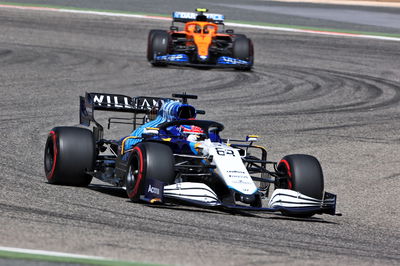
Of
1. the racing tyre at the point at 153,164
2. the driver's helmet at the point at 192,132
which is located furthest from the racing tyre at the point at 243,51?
the racing tyre at the point at 153,164

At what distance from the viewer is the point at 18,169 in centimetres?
1298

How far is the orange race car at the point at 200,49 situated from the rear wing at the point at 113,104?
11.8m

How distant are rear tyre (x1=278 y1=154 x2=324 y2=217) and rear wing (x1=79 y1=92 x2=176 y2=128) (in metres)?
2.79

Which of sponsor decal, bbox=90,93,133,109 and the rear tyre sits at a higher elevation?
sponsor decal, bbox=90,93,133,109

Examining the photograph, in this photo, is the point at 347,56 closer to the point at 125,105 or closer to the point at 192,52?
the point at 192,52

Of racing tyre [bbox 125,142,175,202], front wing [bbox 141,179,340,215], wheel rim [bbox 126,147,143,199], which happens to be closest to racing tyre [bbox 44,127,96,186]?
wheel rim [bbox 126,147,143,199]

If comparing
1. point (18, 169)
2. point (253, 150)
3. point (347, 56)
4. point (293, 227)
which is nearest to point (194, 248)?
point (293, 227)

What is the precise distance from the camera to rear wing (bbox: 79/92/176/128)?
13344 mm

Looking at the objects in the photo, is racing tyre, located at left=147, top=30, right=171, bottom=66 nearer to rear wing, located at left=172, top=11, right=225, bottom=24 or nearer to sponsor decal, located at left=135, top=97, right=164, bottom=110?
rear wing, located at left=172, top=11, right=225, bottom=24

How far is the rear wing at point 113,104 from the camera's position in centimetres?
1334

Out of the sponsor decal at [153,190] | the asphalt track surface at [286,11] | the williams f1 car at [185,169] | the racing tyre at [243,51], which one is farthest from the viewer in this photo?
the asphalt track surface at [286,11]

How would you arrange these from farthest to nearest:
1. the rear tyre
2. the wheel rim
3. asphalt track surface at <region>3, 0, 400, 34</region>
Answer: asphalt track surface at <region>3, 0, 400, 34</region> < the rear tyre < the wheel rim

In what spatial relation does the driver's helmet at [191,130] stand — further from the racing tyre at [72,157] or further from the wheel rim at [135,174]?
the racing tyre at [72,157]

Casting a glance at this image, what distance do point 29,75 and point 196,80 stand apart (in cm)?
429
